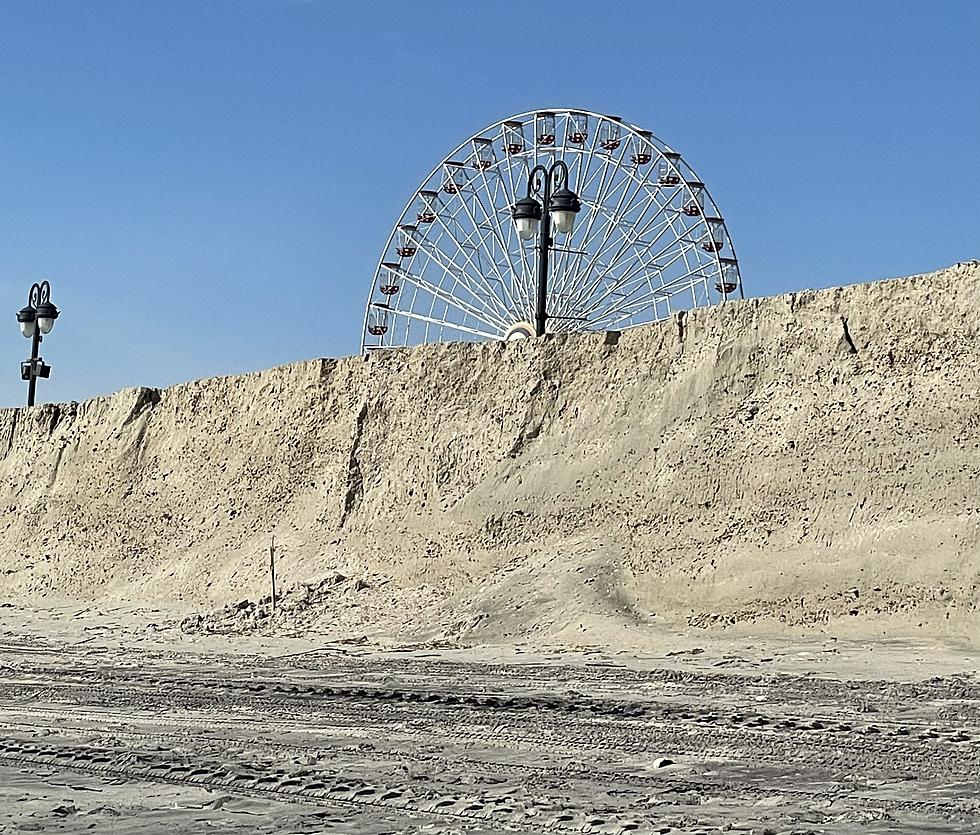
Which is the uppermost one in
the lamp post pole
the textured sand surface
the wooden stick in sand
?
the lamp post pole

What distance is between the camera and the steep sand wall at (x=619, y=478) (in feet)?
41.2

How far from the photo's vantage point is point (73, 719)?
8273 millimetres

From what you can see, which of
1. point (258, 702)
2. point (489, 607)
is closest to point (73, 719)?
point (258, 702)

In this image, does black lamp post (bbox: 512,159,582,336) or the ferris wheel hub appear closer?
black lamp post (bbox: 512,159,582,336)

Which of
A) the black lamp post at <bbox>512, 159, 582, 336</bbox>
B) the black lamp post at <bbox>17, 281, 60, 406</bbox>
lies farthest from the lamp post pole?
the black lamp post at <bbox>512, 159, 582, 336</bbox>

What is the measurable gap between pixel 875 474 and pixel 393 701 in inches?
232

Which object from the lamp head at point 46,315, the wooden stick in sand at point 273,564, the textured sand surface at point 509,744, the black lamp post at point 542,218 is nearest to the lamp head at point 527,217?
the black lamp post at point 542,218

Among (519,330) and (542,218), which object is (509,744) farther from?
(519,330)

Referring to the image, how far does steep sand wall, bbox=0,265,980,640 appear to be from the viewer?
1257 cm

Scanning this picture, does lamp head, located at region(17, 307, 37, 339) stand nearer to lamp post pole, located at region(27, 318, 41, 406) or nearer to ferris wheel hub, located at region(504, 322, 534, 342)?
lamp post pole, located at region(27, 318, 41, 406)

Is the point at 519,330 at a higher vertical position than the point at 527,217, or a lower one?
higher

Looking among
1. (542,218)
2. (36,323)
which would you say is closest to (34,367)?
(36,323)

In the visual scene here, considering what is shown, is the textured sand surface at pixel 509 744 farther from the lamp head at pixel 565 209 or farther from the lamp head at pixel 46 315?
the lamp head at pixel 46 315

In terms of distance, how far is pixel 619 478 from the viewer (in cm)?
1509
